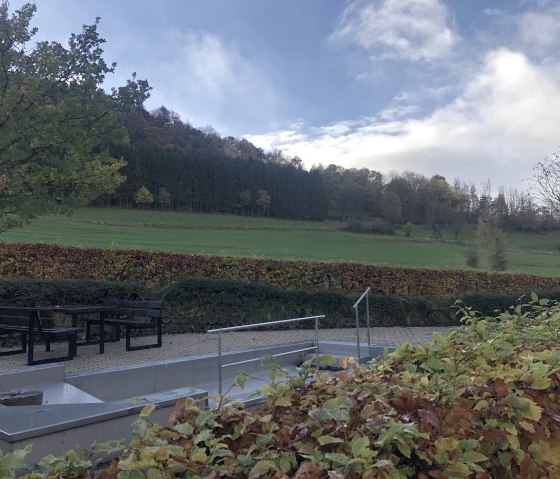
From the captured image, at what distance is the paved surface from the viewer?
7980 mm

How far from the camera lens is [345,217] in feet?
278

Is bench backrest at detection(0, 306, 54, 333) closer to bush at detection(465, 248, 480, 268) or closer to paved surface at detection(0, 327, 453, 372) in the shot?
paved surface at detection(0, 327, 453, 372)

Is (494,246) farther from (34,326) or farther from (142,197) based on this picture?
(142,197)

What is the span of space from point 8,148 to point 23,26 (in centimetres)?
263

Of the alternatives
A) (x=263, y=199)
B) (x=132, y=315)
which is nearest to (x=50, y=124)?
(x=132, y=315)

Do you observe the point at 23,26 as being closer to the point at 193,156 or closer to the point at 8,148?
the point at 8,148

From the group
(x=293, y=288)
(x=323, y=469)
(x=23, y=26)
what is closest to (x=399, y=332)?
(x=293, y=288)

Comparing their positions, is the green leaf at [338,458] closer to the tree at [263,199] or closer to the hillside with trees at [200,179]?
the hillside with trees at [200,179]

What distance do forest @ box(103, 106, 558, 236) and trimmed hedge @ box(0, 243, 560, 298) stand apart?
171ft

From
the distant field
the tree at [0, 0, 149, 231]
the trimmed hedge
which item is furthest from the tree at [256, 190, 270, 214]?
the tree at [0, 0, 149, 231]

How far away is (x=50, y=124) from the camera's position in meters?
10.7

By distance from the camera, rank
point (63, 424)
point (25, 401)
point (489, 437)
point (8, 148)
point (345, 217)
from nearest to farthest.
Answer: point (489, 437) → point (63, 424) → point (25, 401) → point (8, 148) → point (345, 217)

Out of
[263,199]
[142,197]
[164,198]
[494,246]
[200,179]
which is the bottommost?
[494,246]

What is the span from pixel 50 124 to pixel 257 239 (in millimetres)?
39792
